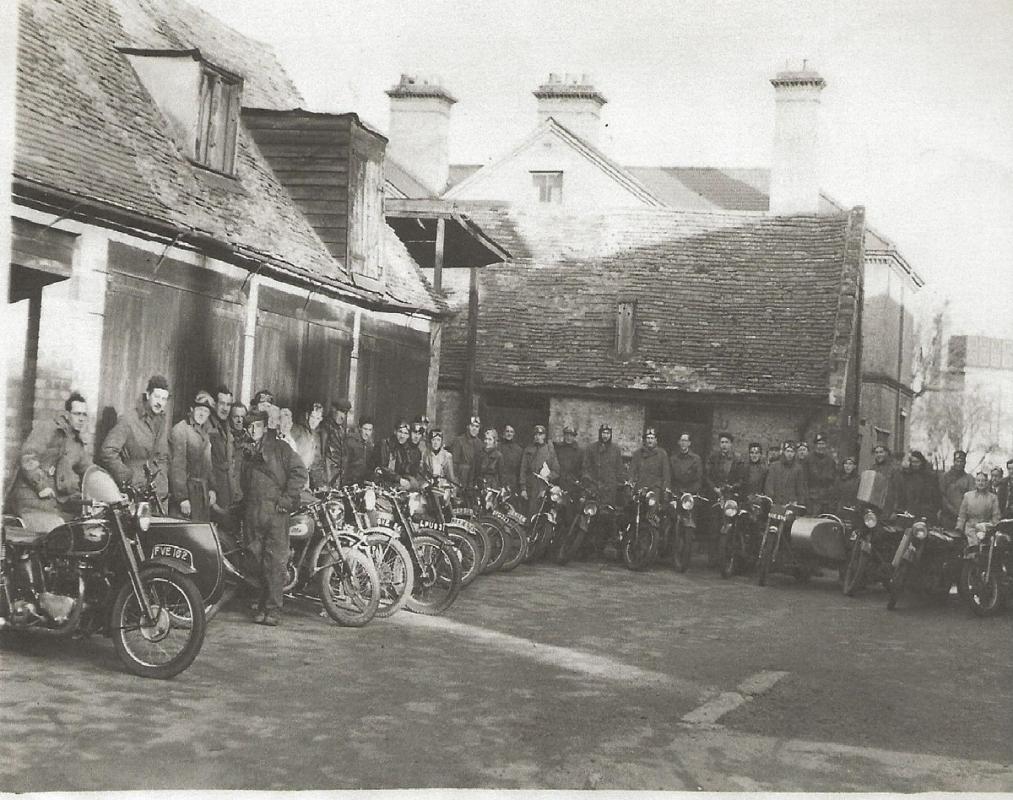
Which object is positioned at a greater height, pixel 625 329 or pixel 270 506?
pixel 625 329

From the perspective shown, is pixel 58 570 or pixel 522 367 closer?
pixel 58 570

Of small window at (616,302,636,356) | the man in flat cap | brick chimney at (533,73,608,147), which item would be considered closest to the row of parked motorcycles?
the man in flat cap

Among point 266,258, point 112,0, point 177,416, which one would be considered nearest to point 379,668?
point 177,416

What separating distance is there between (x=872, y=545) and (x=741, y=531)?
2.10 meters

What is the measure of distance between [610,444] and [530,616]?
6.45 m

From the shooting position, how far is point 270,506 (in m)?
9.36

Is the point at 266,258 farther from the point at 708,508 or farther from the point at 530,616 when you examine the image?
the point at 708,508

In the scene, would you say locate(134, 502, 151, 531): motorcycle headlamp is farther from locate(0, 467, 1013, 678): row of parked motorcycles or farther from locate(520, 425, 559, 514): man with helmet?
locate(520, 425, 559, 514): man with helmet

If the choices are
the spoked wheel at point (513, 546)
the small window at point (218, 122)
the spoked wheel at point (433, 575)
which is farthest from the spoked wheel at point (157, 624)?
the small window at point (218, 122)

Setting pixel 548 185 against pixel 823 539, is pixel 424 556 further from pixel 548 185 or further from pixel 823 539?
pixel 548 185

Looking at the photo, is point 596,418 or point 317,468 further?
point 596,418

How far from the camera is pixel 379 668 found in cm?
798

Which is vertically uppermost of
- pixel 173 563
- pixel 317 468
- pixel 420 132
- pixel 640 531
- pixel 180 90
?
pixel 420 132

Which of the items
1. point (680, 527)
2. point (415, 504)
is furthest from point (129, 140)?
point (680, 527)
